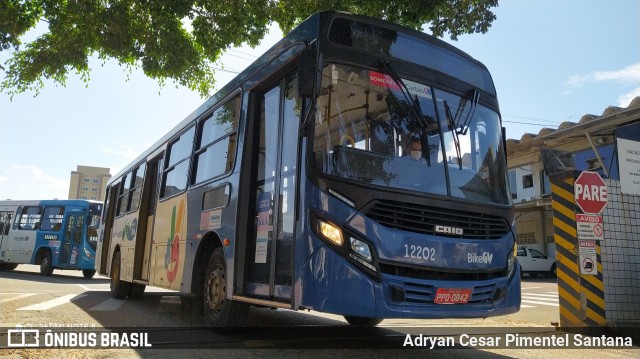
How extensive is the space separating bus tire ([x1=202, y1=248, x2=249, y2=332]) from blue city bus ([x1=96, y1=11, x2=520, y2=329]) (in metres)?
0.02

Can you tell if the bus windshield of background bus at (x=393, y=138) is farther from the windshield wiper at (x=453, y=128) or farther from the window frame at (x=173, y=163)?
the window frame at (x=173, y=163)

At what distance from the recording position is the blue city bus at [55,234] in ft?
64.0

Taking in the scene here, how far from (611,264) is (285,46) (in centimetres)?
613

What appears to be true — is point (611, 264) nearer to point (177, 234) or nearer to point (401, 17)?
point (401, 17)

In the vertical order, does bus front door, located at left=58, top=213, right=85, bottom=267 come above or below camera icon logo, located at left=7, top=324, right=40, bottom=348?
above

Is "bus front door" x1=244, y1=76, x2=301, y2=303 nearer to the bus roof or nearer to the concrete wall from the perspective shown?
the bus roof

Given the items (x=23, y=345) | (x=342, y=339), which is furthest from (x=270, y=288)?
(x=23, y=345)

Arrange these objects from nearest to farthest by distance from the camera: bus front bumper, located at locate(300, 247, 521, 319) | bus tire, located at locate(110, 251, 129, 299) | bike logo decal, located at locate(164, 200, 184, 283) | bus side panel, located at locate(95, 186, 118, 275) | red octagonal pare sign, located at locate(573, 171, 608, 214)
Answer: bus front bumper, located at locate(300, 247, 521, 319)
bike logo decal, located at locate(164, 200, 184, 283)
red octagonal pare sign, located at locate(573, 171, 608, 214)
bus tire, located at locate(110, 251, 129, 299)
bus side panel, located at locate(95, 186, 118, 275)

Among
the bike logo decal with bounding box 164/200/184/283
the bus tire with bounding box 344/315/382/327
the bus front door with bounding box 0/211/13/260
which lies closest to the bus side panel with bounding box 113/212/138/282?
the bike logo decal with bounding box 164/200/184/283

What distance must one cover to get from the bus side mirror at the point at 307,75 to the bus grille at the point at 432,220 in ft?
3.82

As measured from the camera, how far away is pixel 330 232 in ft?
13.4

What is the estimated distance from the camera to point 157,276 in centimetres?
802

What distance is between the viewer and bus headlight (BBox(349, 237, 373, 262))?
404 cm

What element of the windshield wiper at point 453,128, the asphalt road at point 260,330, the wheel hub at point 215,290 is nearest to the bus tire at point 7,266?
the asphalt road at point 260,330
